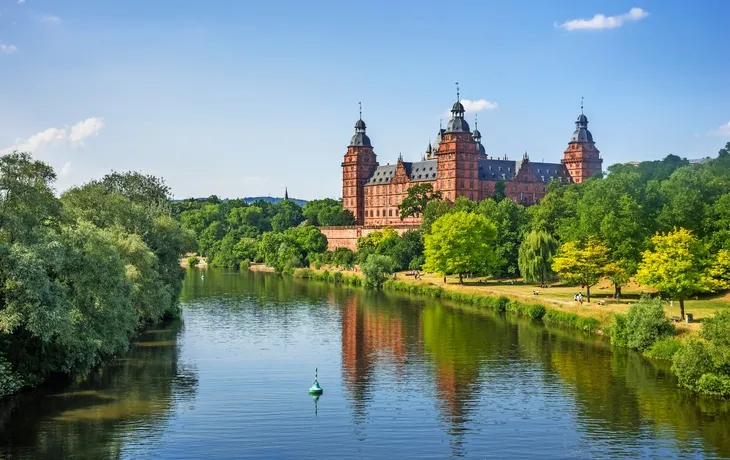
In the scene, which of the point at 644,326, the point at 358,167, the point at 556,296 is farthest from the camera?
the point at 358,167

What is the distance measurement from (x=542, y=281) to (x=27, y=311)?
176 ft

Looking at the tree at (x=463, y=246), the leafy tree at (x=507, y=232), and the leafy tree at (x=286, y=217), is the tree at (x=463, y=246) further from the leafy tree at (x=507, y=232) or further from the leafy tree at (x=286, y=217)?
the leafy tree at (x=286, y=217)

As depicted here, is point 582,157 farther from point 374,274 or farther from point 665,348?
point 665,348

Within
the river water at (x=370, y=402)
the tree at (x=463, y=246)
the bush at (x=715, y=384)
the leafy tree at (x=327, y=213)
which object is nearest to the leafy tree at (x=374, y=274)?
the tree at (x=463, y=246)

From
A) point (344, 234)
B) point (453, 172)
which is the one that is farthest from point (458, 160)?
point (344, 234)

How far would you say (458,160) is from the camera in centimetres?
13538

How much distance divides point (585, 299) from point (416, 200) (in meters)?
A: 67.8

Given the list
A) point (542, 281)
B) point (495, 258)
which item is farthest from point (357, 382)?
point (495, 258)

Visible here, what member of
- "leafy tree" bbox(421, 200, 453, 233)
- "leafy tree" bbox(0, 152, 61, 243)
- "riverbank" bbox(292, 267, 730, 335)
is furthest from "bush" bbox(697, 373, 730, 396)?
"leafy tree" bbox(421, 200, 453, 233)

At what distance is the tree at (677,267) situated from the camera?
1973 inches

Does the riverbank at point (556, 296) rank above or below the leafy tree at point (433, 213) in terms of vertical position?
below

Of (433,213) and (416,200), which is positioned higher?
(416,200)

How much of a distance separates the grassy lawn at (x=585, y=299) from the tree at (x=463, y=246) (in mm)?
1825

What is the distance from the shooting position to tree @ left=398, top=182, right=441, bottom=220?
129625mm
